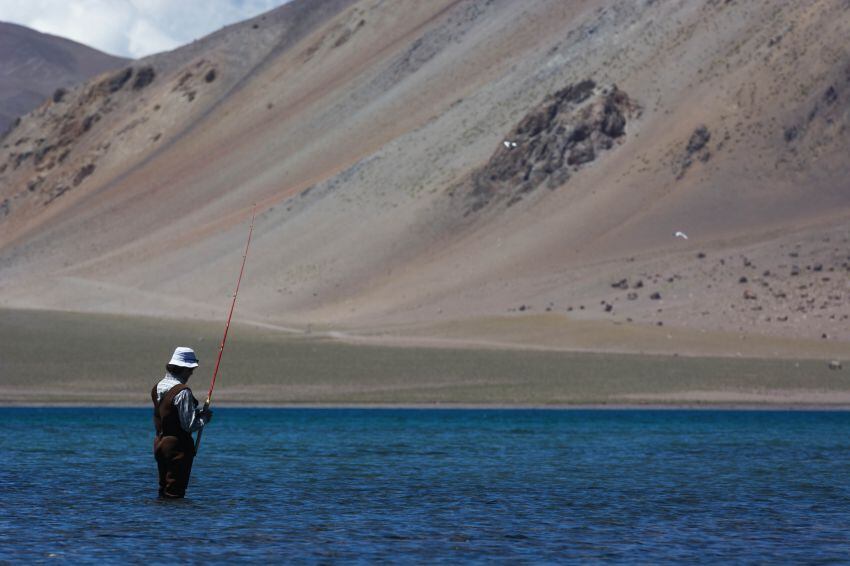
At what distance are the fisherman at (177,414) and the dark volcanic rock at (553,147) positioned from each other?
60666mm

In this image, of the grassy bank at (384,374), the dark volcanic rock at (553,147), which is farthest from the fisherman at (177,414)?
the dark volcanic rock at (553,147)

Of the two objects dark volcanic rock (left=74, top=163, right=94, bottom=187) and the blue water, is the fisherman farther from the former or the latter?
dark volcanic rock (left=74, top=163, right=94, bottom=187)

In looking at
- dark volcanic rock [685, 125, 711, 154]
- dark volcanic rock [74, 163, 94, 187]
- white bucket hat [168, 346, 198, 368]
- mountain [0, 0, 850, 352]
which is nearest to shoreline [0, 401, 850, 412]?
mountain [0, 0, 850, 352]

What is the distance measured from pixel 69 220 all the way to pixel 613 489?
8492cm

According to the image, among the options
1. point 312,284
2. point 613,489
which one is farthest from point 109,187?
point 613,489

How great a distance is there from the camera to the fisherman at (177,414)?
14.4 metres

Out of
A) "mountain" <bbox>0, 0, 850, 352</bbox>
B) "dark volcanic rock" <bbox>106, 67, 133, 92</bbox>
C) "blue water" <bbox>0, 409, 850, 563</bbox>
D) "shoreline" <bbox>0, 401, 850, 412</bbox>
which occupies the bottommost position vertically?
"blue water" <bbox>0, 409, 850, 563</bbox>

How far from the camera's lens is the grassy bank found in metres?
38.0

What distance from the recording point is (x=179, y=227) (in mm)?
89812

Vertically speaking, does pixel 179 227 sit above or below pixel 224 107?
below

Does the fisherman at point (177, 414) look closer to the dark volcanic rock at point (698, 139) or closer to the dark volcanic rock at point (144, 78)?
the dark volcanic rock at point (698, 139)

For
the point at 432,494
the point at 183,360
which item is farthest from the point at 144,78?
the point at 183,360

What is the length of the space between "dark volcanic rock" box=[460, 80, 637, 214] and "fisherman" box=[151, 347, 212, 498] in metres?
60.7

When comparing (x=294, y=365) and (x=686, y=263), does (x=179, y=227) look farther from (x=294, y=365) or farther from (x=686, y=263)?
(x=294, y=365)
